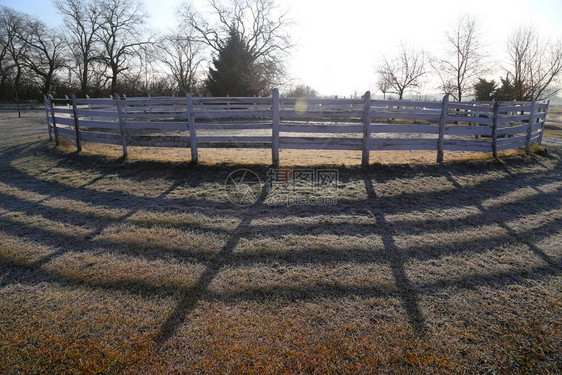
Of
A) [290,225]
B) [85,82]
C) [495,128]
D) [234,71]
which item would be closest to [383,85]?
[234,71]

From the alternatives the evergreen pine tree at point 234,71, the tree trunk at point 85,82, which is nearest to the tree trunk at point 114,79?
the tree trunk at point 85,82

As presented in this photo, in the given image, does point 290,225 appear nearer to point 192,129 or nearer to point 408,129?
point 192,129

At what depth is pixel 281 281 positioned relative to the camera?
3168 millimetres

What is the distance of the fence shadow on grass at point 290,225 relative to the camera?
3.06 meters

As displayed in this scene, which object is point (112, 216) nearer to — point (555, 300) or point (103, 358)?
point (103, 358)

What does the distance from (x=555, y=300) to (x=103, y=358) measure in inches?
158

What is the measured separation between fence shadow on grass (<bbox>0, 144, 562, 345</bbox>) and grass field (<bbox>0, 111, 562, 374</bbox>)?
0.08 feet

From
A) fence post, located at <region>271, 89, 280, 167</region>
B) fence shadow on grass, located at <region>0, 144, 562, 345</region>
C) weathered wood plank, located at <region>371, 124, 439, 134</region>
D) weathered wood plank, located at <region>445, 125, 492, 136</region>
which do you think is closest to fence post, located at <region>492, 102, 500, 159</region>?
weathered wood plank, located at <region>445, 125, 492, 136</region>

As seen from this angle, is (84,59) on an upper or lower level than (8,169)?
upper

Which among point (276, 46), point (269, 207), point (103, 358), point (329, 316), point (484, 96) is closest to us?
point (103, 358)

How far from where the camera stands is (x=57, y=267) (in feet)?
11.3

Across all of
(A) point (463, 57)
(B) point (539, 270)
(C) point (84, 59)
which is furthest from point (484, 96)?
(C) point (84, 59)

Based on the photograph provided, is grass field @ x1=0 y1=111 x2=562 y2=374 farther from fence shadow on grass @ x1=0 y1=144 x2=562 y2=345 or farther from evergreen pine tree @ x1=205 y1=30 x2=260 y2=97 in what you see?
evergreen pine tree @ x1=205 y1=30 x2=260 y2=97

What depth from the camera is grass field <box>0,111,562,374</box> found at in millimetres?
2273
